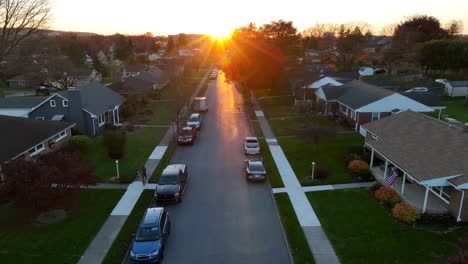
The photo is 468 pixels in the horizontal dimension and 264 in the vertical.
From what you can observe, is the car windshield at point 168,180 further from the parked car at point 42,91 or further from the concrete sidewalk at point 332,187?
the parked car at point 42,91

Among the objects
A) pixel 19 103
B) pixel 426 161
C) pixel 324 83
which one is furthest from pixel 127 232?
Answer: pixel 324 83

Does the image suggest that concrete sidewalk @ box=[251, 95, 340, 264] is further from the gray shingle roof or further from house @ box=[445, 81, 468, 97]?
house @ box=[445, 81, 468, 97]

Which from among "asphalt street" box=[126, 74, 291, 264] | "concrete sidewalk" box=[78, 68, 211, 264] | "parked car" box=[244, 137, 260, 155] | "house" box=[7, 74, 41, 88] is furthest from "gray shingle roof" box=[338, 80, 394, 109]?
"house" box=[7, 74, 41, 88]

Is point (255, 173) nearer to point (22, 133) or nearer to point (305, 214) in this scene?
point (305, 214)

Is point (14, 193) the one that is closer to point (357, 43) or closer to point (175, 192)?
point (175, 192)

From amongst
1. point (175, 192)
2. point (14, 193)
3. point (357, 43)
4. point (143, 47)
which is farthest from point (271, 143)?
point (143, 47)
